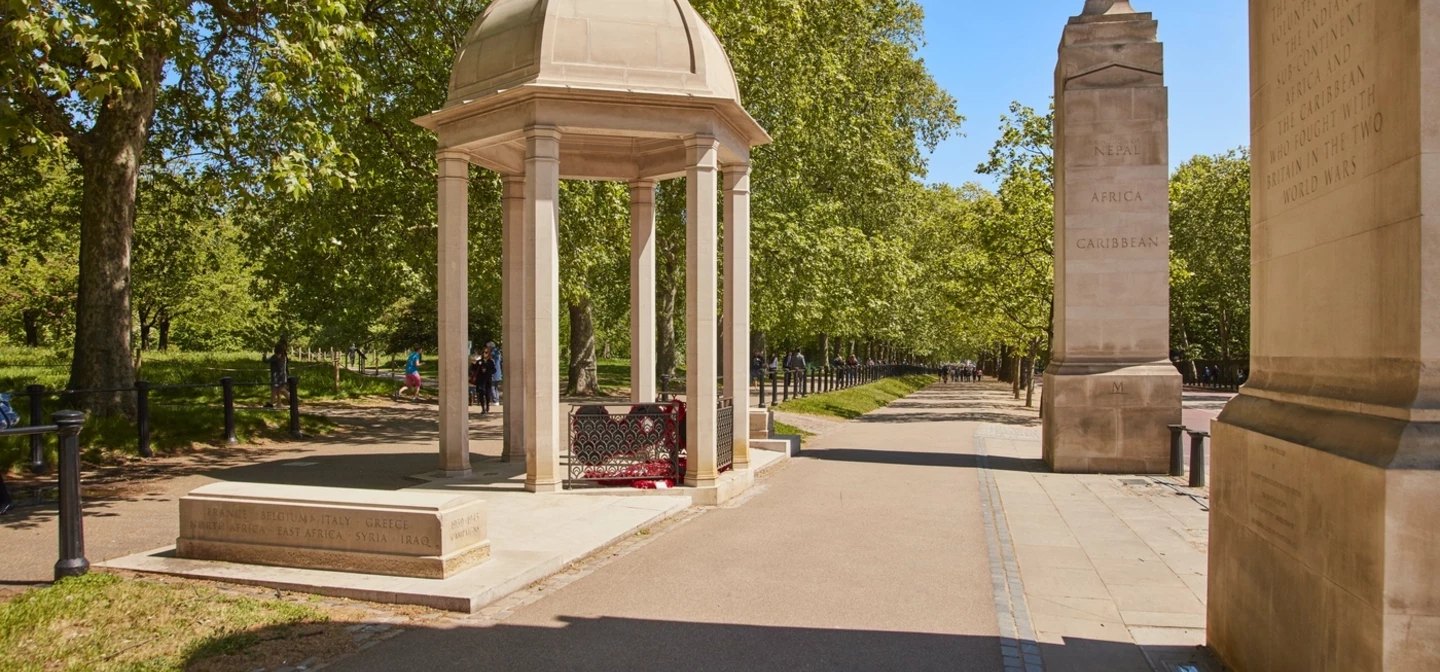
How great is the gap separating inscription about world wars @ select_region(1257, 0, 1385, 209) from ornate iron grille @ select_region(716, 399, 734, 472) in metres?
7.81

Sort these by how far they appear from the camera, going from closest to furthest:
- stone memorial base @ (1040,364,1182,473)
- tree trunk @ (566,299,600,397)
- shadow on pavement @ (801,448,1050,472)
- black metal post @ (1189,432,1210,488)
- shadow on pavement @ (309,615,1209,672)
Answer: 1. shadow on pavement @ (309,615,1209,672)
2. black metal post @ (1189,432,1210,488)
3. stone memorial base @ (1040,364,1182,473)
4. shadow on pavement @ (801,448,1050,472)
5. tree trunk @ (566,299,600,397)

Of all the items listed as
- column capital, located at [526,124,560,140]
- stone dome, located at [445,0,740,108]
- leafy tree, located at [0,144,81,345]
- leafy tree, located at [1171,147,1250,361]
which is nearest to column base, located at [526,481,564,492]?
column capital, located at [526,124,560,140]

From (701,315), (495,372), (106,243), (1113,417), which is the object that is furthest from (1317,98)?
(495,372)

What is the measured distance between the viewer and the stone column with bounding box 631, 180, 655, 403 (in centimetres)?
1430

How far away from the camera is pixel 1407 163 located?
12.0 feet

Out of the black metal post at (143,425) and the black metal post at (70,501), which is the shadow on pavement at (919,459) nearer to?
the black metal post at (143,425)

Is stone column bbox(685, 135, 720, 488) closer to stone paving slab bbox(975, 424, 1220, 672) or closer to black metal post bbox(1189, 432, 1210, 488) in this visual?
stone paving slab bbox(975, 424, 1220, 672)

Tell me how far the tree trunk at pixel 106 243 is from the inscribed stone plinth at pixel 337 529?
8.00 metres

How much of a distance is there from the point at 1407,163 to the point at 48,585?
816 cm

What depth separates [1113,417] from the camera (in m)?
14.8

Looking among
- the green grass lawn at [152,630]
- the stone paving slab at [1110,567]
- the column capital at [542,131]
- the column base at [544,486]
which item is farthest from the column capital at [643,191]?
the green grass lawn at [152,630]

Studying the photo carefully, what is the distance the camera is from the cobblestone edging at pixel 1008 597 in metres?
5.69

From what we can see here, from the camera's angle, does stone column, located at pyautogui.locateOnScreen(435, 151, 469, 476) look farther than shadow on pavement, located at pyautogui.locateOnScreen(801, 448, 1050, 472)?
No

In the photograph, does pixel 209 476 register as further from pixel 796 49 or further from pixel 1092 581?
pixel 796 49
